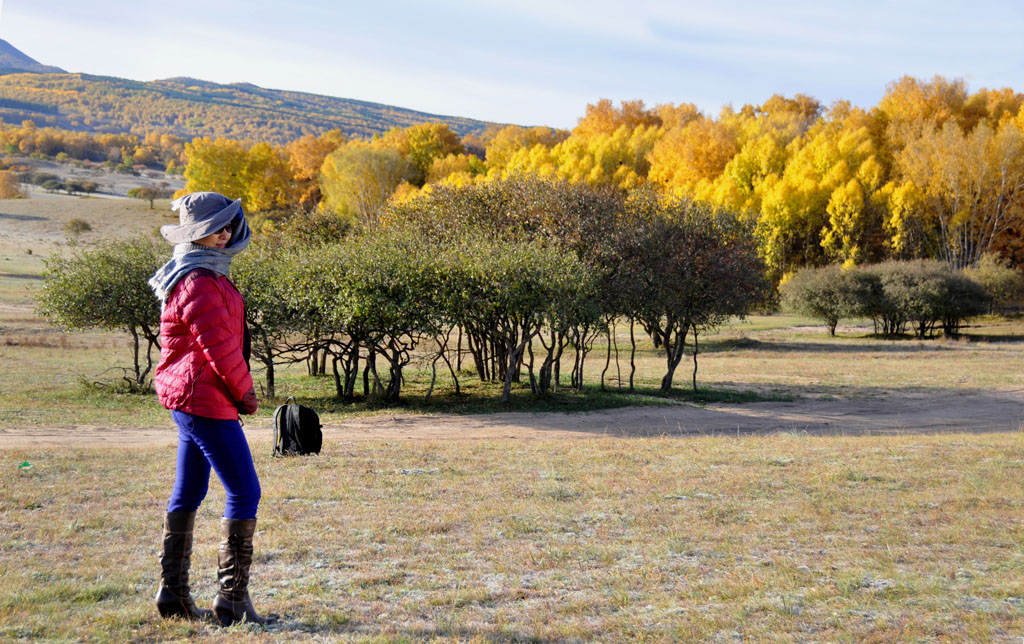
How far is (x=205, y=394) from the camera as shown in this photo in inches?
169

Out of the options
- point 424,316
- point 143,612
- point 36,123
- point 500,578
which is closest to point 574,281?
point 424,316

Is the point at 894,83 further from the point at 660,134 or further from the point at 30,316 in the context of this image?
the point at 30,316

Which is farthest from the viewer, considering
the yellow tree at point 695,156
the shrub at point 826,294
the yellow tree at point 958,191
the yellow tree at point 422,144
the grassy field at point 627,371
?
the yellow tree at point 422,144

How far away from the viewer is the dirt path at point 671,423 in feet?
46.2

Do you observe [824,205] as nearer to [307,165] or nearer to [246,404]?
[307,165]

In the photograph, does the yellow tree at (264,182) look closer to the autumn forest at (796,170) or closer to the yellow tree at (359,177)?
the autumn forest at (796,170)

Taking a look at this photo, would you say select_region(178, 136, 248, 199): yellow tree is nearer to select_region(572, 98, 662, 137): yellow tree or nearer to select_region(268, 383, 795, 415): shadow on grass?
select_region(572, 98, 662, 137): yellow tree

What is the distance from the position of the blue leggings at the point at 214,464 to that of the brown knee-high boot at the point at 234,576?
98 mm

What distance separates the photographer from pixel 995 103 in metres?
69.8

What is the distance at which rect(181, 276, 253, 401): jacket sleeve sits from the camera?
4246mm

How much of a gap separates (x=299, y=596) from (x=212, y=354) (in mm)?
1729

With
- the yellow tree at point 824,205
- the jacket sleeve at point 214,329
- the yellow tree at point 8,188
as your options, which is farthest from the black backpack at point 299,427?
the yellow tree at point 8,188

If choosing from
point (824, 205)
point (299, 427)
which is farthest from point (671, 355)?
point (824, 205)

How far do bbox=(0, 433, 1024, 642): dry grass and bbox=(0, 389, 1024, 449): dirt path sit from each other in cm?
432
